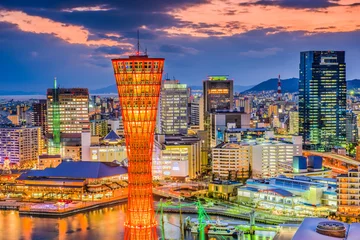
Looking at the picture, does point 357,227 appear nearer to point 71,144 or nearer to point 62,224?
point 62,224

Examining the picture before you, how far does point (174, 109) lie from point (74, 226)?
68.2 feet

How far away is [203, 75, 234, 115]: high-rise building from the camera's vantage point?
45.3 metres

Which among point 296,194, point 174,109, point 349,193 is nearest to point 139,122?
point 349,193

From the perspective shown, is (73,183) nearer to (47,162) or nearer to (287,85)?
(47,162)

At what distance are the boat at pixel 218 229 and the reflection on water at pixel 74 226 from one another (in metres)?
0.37

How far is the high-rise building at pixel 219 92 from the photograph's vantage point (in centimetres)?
4534

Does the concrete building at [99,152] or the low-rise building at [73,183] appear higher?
the concrete building at [99,152]

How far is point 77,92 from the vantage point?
143 feet

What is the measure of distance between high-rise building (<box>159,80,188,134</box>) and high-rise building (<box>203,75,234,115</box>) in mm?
4748

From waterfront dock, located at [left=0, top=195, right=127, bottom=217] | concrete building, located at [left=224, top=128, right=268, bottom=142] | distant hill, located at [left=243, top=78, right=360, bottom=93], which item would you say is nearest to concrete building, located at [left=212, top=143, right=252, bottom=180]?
concrete building, located at [left=224, top=128, right=268, bottom=142]

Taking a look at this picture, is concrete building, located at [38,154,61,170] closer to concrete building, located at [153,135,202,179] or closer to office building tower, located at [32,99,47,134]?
concrete building, located at [153,135,202,179]

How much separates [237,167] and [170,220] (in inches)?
337

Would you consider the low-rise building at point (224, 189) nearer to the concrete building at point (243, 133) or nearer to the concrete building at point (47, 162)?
the concrete building at point (243, 133)

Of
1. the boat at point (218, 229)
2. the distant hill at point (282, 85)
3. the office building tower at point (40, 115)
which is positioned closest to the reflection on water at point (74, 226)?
the boat at point (218, 229)
